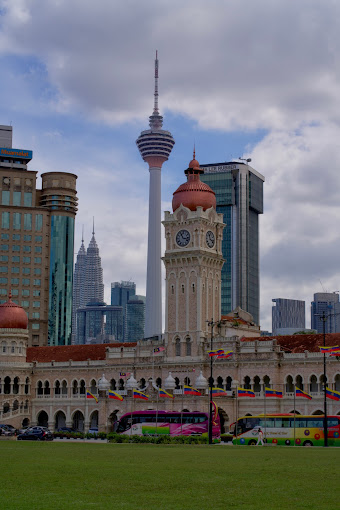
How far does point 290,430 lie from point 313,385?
23.8 meters

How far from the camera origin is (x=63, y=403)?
11400cm

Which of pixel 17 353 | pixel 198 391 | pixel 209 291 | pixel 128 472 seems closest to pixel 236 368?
pixel 198 391

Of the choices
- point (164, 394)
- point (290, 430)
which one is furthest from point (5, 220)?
point (290, 430)

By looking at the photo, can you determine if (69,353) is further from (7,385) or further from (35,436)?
(35,436)

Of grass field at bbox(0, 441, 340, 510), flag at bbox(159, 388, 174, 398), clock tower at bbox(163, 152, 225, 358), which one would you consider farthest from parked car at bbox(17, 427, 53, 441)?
grass field at bbox(0, 441, 340, 510)

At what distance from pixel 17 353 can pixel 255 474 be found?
8696cm

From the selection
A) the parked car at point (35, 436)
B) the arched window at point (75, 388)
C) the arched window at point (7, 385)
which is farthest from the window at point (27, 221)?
the parked car at point (35, 436)

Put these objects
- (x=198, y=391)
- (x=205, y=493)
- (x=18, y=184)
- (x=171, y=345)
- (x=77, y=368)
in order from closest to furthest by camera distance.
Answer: (x=205, y=493), (x=198, y=391), (x=171, y=345), (x=77, y=368), (x=18, y=184)

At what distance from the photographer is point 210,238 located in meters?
109

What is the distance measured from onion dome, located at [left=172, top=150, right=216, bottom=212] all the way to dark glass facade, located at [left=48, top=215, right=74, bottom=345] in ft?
250

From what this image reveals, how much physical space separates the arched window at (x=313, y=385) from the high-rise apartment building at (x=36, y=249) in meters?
95.6

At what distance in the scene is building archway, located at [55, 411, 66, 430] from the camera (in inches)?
4563

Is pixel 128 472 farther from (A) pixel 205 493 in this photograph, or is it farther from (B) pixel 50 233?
(B) pixel 50 233

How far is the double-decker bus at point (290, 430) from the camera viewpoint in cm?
6988
